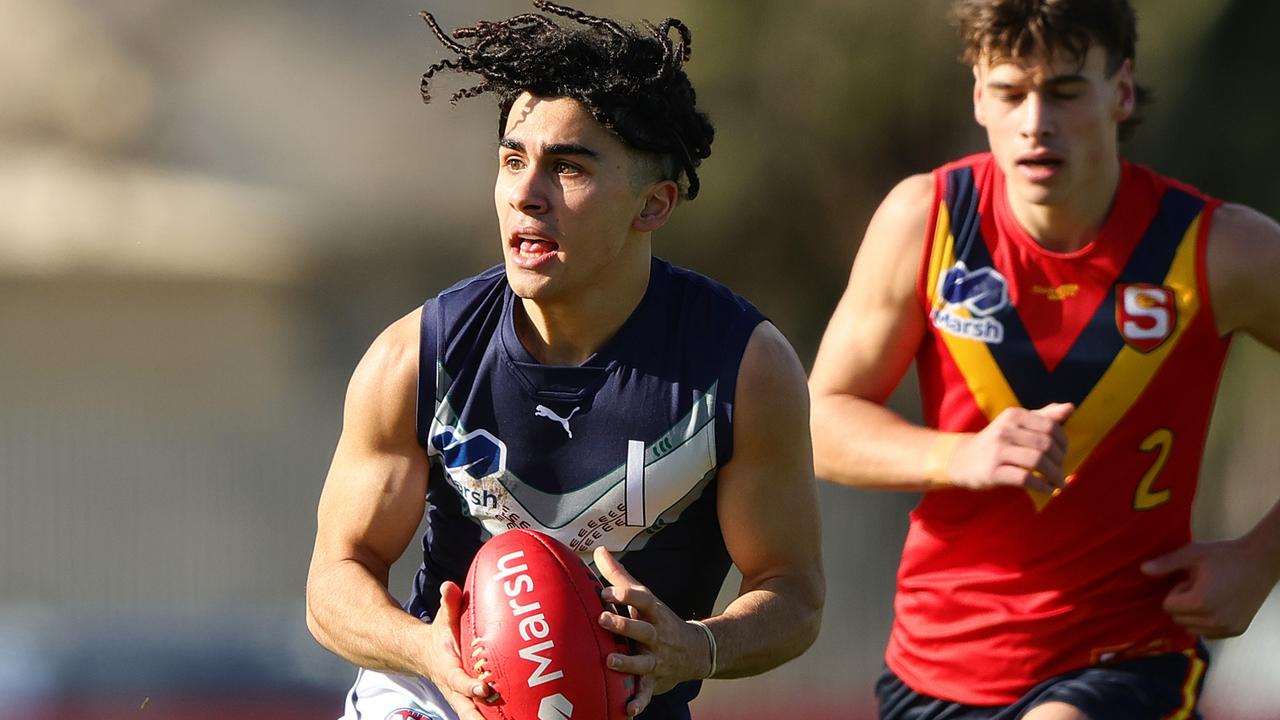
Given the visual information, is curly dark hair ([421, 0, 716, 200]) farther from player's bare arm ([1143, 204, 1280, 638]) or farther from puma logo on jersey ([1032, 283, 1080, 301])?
player's bare arm ([1143, 204, 1280, 638])

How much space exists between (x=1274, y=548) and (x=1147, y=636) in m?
0.39

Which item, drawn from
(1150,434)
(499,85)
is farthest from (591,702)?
(1150,434)

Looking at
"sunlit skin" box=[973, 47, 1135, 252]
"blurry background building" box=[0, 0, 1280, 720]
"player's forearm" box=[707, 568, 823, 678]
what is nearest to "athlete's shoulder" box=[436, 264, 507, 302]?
"player's forearm" box=[707, 568, 823, 678]

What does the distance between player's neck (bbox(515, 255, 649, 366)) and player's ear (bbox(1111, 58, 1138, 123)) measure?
4.42 ft

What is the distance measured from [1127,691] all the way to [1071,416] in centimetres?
69

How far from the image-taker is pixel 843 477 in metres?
4.37

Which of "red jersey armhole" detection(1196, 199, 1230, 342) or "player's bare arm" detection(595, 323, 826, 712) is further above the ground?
"red jersey armhole" detection(1196, 199, 1230, 342)

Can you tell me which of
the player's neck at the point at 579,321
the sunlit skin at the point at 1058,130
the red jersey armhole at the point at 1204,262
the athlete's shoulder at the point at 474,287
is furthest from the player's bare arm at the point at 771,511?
the red jersey armhole at the point at 1204,262

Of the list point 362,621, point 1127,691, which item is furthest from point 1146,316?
point 362,621

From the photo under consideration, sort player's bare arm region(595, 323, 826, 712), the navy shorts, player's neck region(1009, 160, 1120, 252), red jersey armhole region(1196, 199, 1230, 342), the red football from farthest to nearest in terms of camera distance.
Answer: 1. player's neck region(1009, 160, 1120, 252)
2. red jersey armhole region(1196, 199, 1230, 342)
3. the navy shorts
4. player's bare arm region(595, 323, 826, 712)
5. the red football

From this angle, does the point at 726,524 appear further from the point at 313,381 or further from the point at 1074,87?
the point at 313,381

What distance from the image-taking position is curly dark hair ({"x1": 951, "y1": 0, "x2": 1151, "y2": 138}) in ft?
13.3

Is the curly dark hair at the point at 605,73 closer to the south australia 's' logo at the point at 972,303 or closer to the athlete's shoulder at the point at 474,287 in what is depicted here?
the athlete's shoulder at the point at 474,287

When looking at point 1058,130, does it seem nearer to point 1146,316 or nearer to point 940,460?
point 1146,316
